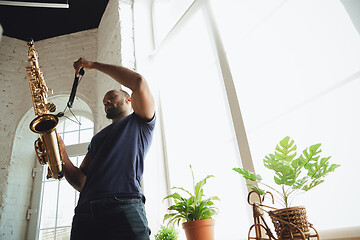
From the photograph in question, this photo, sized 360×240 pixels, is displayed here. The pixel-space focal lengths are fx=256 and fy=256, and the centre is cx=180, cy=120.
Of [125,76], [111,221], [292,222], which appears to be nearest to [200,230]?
[111,221]

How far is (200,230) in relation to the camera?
1437 millimetres

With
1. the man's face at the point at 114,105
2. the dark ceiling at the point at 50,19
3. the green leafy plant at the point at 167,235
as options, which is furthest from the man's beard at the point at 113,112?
the dark ceiling at the point at 50,19

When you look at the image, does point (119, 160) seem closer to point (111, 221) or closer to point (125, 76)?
point (111, 221)

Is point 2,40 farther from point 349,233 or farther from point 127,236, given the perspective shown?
point 349,233

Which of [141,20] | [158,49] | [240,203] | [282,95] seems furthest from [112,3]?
[240,203]

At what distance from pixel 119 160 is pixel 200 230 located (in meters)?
0.60

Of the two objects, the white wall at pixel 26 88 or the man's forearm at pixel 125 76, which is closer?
the man's forearm at pixel 125 76

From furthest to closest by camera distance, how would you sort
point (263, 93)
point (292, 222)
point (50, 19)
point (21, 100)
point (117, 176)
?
point (50, 19), point (21, 100), point (263, 93), point (117, 176), point (292, 222)

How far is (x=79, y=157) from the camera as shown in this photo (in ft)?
10.6

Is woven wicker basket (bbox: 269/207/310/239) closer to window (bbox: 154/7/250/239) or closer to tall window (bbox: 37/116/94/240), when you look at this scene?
window (bbox: 154/7/250/239)

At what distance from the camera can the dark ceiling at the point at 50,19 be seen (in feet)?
11.5

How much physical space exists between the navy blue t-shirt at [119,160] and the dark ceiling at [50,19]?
2.67 metres

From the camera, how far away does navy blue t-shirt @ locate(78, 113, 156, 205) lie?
1.26 m

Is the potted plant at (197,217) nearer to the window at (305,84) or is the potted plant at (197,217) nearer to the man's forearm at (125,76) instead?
the window at (305,84)
